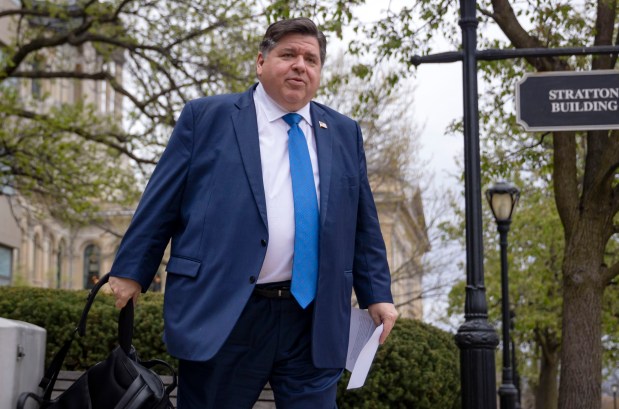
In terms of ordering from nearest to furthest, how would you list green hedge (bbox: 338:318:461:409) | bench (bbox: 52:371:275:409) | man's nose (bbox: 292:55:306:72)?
man's nose (bbox: 292:55:306:72) → bench (bbox: 52:371:275:409) → green hedge (bbox: 338:318:461:409)

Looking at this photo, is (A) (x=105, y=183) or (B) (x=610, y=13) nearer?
(B) (x=610, y=13)

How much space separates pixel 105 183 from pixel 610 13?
10902 mm

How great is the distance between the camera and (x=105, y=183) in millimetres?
20078

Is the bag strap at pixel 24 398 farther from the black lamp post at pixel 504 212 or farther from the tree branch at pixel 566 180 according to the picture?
the black lamp post at pixel 504 212

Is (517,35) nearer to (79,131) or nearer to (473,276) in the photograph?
(473,276)

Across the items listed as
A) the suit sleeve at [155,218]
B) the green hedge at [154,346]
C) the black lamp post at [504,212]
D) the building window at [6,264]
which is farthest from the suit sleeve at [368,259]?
the building window at [6,264]

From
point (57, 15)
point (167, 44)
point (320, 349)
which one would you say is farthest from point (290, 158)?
point (57, 15)

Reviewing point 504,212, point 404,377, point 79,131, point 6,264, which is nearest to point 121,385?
point 404,377

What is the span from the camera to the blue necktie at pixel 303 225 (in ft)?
12.9

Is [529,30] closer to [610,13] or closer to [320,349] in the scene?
[610,13]

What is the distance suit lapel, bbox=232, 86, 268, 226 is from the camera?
12.9 feet

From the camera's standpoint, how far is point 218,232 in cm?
389

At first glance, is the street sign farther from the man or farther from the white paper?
the man

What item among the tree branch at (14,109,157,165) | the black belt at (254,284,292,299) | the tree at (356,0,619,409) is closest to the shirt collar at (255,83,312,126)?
the black belt at (254,284,292,299)
